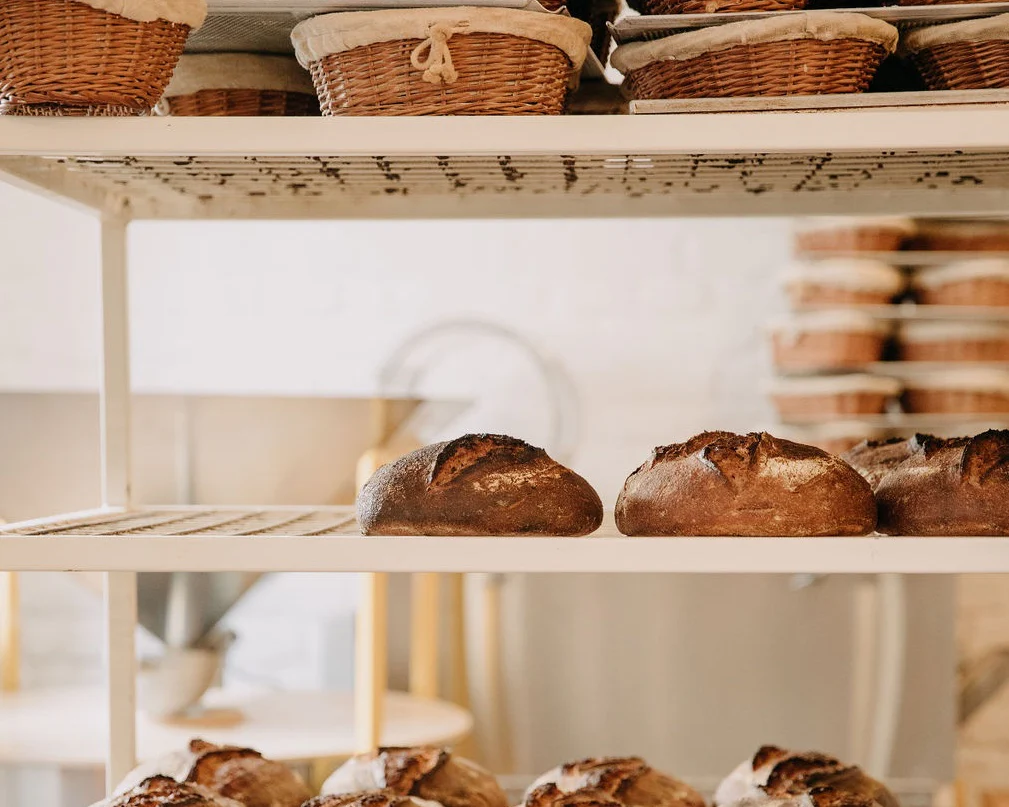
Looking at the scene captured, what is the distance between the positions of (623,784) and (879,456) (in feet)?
1.48

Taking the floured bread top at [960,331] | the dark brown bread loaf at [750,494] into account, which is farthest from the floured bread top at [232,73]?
the floured bread top at [960,331]

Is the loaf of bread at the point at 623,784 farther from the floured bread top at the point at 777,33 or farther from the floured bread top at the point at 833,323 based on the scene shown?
the floured bread top at the point at 833,323

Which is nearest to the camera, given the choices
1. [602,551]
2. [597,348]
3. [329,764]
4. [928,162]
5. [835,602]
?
[602,551]

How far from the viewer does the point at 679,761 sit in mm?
2234

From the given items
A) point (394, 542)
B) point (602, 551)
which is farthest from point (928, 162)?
point (394, 542)

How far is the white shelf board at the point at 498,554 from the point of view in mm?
966

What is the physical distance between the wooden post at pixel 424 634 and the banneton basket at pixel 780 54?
3.78ft

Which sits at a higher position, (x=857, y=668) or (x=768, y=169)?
(x=768, y=169)

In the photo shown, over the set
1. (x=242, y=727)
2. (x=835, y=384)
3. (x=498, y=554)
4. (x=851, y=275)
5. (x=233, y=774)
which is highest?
(x=851, y=275)

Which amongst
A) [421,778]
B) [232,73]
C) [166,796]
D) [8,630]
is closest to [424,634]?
[8,630]

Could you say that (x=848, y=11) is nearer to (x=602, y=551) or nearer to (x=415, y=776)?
(x=602, y=551)

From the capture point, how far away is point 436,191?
1347mm

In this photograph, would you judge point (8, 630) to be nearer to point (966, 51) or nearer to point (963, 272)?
point (966, 51)

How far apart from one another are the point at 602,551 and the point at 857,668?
57.5 inches
